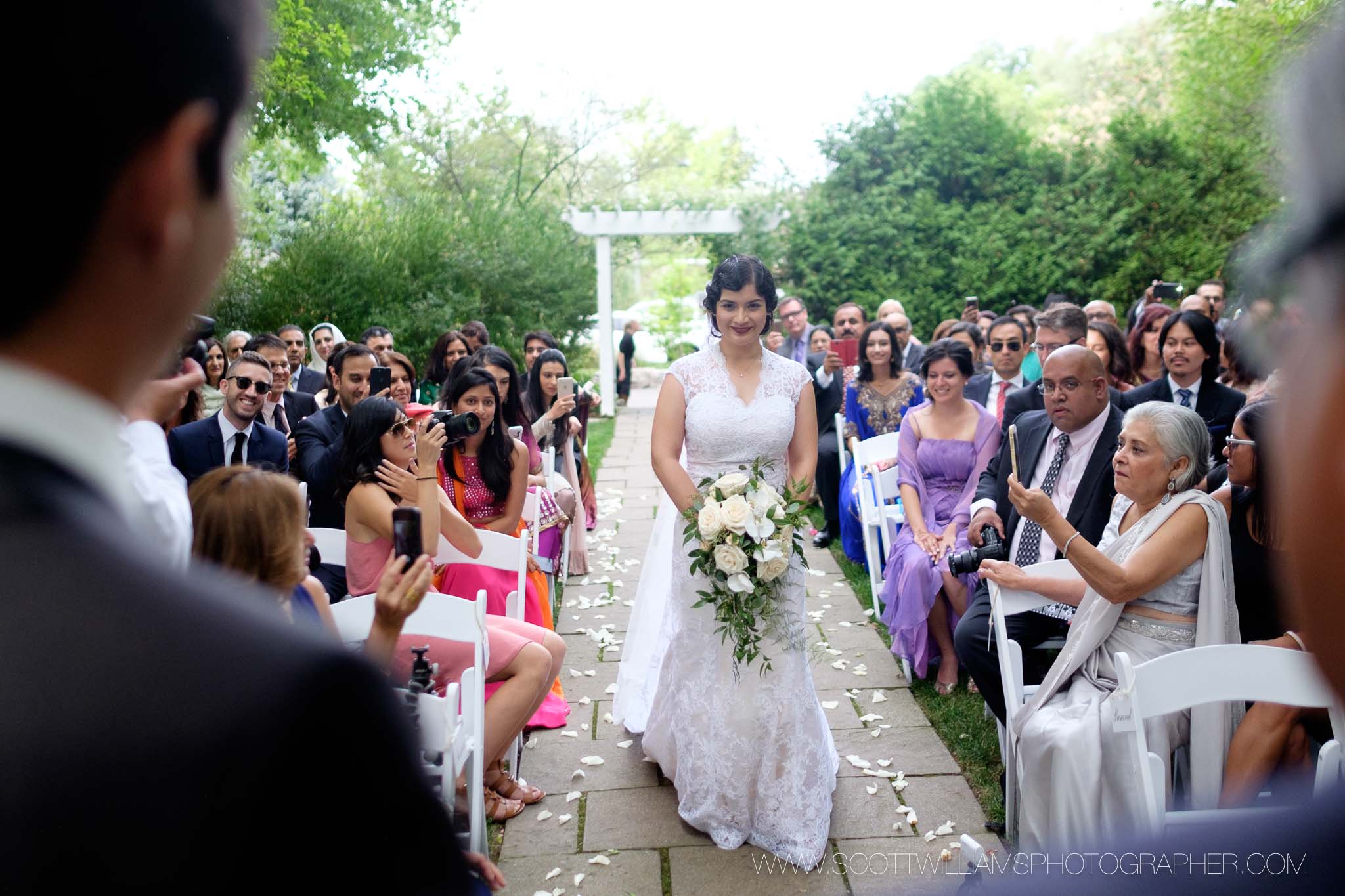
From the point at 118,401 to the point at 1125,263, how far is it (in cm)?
1710

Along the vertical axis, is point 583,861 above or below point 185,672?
below

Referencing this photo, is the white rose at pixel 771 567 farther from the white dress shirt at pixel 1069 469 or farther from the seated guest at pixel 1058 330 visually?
the seated guest at pixel 1058 330

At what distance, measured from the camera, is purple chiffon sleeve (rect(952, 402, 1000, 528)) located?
19.7 ft

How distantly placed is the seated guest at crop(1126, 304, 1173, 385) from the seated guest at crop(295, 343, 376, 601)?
5.22 meters

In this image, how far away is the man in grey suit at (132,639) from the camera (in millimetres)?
483

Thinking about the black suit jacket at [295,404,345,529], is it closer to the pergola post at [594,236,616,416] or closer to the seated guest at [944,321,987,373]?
the seated guest at [944,321,987,373]

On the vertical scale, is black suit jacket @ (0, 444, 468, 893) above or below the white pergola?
below

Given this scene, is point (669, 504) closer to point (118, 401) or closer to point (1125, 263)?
point (118, 401)

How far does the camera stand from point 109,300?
52 centimetres

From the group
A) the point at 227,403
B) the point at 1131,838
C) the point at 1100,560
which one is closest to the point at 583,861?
the point at 1100,560

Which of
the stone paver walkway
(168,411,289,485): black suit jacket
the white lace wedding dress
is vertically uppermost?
(168,411,289,485): black suit jacket

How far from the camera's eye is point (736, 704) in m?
4.27

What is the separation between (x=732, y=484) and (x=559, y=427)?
399 centimetres

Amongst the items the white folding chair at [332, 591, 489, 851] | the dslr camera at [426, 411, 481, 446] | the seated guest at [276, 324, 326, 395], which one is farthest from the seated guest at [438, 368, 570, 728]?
the seated guest at [276, 324, 326, 395]
